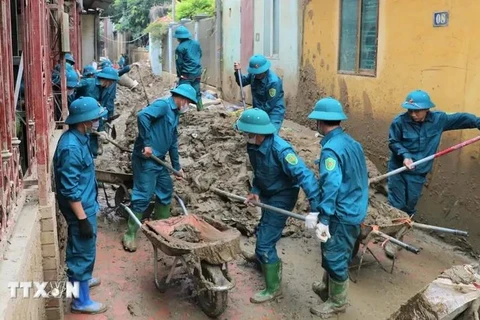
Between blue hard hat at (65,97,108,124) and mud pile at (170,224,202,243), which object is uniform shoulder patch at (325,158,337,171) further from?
blue hard hat at (65,97,108,124)

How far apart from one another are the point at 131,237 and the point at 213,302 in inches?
74.0

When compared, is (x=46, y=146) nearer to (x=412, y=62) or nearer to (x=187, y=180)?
(x=187, y=180)

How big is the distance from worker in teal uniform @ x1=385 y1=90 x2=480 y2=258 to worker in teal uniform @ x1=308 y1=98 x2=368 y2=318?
150cm

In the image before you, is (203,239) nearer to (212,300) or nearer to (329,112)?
(212,300)

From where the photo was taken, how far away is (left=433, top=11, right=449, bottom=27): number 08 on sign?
697 centimetres

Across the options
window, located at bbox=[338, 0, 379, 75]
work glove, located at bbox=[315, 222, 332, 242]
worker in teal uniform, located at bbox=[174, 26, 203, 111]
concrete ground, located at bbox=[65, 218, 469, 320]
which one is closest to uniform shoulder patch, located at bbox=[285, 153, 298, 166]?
work glove, located at bbox=[315, 222, 332, 242]

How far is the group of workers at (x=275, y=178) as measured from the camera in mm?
4723

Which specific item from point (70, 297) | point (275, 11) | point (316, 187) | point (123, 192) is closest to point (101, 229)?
point (123, 192)

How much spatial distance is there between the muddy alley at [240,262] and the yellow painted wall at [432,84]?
0.55 meters

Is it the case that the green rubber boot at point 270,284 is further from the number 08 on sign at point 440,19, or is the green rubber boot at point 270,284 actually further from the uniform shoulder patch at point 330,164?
the number 08 on sign at point 440,19

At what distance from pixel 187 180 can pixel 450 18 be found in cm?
403

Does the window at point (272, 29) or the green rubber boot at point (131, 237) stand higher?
the window at point (272, 29)

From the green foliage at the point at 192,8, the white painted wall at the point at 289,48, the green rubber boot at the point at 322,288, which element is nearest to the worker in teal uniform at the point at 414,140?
the green rubber boot at the point at 322,288

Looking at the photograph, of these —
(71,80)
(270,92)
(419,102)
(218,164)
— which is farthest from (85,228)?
(71,80)
